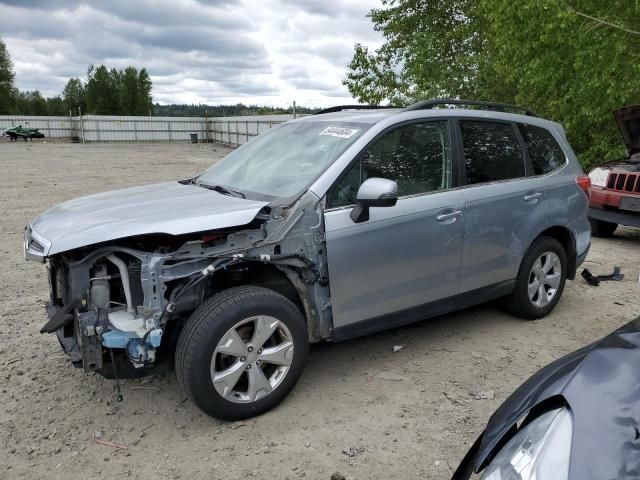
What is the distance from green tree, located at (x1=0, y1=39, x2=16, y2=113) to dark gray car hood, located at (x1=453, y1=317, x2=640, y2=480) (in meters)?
78.8

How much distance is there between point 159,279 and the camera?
290 cm

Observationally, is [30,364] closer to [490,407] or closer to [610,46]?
[490,407]

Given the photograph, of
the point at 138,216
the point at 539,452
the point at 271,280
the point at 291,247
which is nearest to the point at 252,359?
the point at 271,280

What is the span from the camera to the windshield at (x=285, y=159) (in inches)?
140

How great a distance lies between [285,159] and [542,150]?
2.37m

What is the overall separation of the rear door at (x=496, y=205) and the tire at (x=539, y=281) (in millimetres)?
119

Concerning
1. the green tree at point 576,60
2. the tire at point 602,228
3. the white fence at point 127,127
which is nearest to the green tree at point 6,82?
the white fence at point 127,127

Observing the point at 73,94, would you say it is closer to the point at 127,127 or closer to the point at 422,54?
the point at 127,127

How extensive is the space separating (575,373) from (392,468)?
1329 millimetres

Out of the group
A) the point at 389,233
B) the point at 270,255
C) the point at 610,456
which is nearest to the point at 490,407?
the point at 389,233

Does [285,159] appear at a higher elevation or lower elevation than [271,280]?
higher

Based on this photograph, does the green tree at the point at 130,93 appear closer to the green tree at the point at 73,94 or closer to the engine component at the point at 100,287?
the green tree at the point at 73,94

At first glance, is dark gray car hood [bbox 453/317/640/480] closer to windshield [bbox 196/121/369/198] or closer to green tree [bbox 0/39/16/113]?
windshield [bbox 196/121/369/198]

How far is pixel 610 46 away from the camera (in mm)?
10156
